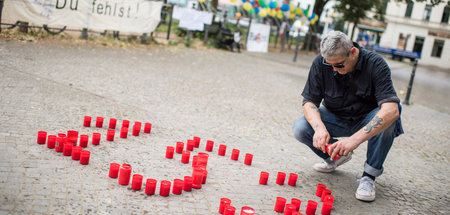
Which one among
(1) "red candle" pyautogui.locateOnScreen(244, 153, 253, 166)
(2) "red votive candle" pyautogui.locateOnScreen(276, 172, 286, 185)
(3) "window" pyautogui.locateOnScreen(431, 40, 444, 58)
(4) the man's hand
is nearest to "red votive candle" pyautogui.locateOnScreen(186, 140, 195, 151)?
(1) "red candle" pyautogui.locateOnScreen(244, 153, 253, 166)

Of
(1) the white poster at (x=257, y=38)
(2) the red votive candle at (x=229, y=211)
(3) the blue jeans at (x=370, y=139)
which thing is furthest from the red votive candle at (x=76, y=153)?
(1) the white poster at (x=257, y=38)

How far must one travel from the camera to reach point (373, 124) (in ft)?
12.0

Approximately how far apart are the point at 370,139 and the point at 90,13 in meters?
11.5

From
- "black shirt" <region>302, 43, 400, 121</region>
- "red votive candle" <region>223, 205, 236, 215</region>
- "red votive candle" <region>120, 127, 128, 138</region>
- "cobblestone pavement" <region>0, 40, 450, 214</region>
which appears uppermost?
"black shirt" <region>302, 43, 400, 121</region>

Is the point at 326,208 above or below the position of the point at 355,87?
below

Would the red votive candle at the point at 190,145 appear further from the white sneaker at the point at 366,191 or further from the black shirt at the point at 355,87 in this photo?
the white sneaker at the point at 366,191

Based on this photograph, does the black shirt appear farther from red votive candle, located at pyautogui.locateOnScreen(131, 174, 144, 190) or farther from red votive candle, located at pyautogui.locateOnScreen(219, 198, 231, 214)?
red votive candle, located at pyautogui.locateOnScreen(131, 174, 144, 190)

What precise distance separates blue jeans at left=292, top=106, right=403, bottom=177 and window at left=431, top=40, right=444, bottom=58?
61943 millimetres

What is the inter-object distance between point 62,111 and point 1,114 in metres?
0.81

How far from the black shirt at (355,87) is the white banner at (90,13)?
9.95 m

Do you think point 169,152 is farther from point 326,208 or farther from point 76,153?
point 326,208

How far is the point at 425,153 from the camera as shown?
655 cm

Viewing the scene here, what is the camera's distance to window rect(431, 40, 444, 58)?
58.6 meters

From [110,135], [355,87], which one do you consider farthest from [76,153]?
[355,87]
